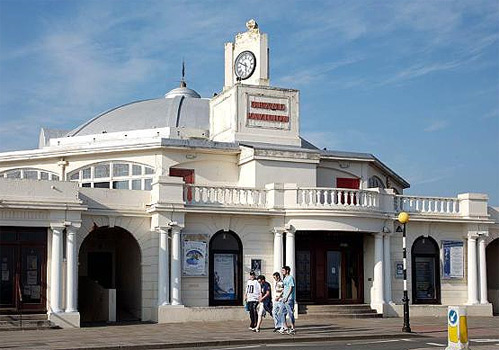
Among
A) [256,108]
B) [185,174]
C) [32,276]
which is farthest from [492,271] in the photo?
[32,276]

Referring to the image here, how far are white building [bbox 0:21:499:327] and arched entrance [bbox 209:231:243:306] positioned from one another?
52mm

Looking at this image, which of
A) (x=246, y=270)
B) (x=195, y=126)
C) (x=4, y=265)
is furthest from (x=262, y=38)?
(x=4, y=265)

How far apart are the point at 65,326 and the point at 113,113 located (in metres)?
17.2

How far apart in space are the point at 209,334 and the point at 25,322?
633 cm

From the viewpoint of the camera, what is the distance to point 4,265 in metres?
27.3

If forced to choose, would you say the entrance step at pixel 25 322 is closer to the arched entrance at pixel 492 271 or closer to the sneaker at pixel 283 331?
the sneaker at pixel 283 331

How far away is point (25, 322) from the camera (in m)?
26.6

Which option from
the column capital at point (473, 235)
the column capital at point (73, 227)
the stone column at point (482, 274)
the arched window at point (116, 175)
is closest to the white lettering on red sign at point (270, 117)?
the arched window at point (116, 175)

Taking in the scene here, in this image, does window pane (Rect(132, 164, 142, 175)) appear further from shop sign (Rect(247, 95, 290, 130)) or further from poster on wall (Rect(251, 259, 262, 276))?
poster on wall (Rect(251, 259, 262, 276))

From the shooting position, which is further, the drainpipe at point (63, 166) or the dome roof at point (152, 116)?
the dome roof at point (152, 116)

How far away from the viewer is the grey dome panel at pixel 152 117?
4038 cm

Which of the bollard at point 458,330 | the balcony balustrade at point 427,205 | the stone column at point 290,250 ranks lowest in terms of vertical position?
the bollard at point 458,330

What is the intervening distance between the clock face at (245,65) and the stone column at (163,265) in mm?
9902

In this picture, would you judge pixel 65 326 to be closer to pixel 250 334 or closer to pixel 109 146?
pixel 250 334
